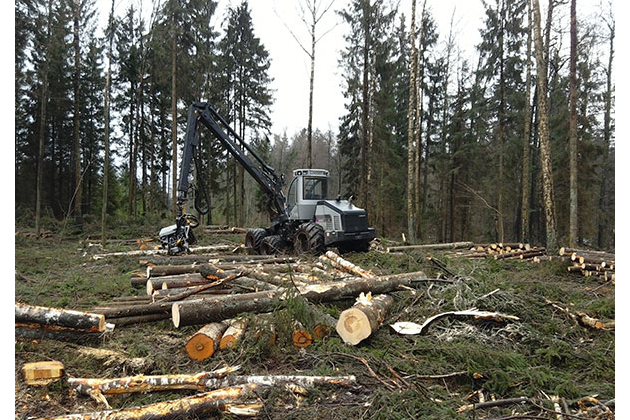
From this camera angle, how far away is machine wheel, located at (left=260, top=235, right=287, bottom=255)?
11586 millimetres

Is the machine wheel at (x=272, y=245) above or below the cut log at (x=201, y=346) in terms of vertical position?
above

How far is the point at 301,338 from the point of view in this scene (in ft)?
15.0

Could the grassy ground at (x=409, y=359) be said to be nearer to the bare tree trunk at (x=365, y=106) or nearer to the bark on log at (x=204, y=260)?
the bark on log at (x=204, y=260)

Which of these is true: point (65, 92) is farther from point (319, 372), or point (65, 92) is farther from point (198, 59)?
point (319, 372)

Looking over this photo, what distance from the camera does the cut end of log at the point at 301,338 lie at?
456 centimetres

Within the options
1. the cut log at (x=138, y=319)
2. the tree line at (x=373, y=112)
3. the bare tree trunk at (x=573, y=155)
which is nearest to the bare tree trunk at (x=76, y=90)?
the tree line at (x=373, y=112)

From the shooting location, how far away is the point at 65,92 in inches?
838

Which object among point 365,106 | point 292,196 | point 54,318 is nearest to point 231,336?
point 54,318

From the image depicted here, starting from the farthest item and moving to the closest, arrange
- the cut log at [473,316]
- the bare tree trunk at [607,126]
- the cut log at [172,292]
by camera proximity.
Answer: the bare tree trunk at [607,126], the cut log at [172,292], the cut log at [473,316]

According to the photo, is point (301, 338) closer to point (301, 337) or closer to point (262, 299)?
point (301, 337)

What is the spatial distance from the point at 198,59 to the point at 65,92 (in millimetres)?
8414

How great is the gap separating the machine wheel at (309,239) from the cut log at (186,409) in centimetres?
728

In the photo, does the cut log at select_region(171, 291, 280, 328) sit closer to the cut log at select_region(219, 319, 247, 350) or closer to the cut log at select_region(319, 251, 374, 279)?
the cut log at select_region(219, 319, 247, 350)
